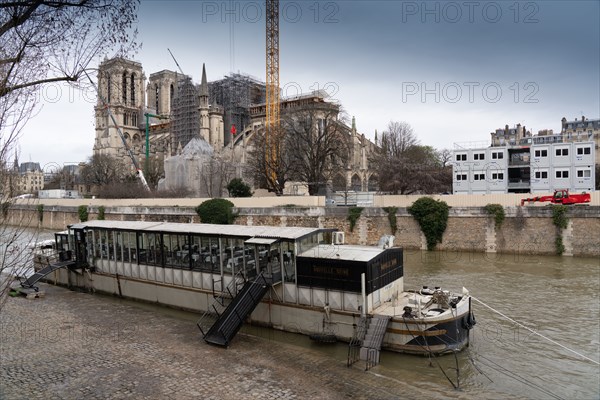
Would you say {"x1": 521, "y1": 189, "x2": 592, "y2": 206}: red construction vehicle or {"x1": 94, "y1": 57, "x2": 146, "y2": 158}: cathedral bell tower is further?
{"x1": 94, "y1": 57, "x2": 146, "y2": 158}: cathedral bell tower

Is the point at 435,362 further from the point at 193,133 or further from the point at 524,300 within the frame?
the point at 193,133

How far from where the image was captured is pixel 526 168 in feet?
162

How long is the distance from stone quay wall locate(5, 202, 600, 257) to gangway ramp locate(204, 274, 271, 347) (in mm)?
17013

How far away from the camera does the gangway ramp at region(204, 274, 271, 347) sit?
1472cm

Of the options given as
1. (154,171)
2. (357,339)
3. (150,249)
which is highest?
(154,171)

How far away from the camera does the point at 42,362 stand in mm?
13570

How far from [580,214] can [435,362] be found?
77.7ft

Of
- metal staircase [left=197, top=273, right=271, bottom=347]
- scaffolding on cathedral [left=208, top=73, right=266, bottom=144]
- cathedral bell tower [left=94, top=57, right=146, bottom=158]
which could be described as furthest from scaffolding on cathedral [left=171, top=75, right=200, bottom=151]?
metal staircase [left=197, top=273, right=271, bottom=347]

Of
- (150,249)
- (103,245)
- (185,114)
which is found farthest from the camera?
(185,114)

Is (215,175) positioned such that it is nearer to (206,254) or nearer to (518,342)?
(206,254)

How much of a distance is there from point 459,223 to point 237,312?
24.8 meters

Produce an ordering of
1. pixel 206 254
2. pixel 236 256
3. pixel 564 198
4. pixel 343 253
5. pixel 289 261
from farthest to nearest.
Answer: pixel 564 198 < pixel 206 254 < pixel 236 256 < pixel 289 261 < pixel 343 253

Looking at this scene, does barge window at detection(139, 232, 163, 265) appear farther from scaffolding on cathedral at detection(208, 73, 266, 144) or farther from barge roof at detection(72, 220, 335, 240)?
scaffolding on cathedral at detection(208, 73, 266, 144)

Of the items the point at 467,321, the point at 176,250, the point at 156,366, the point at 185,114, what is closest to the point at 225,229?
the point at 176,250
